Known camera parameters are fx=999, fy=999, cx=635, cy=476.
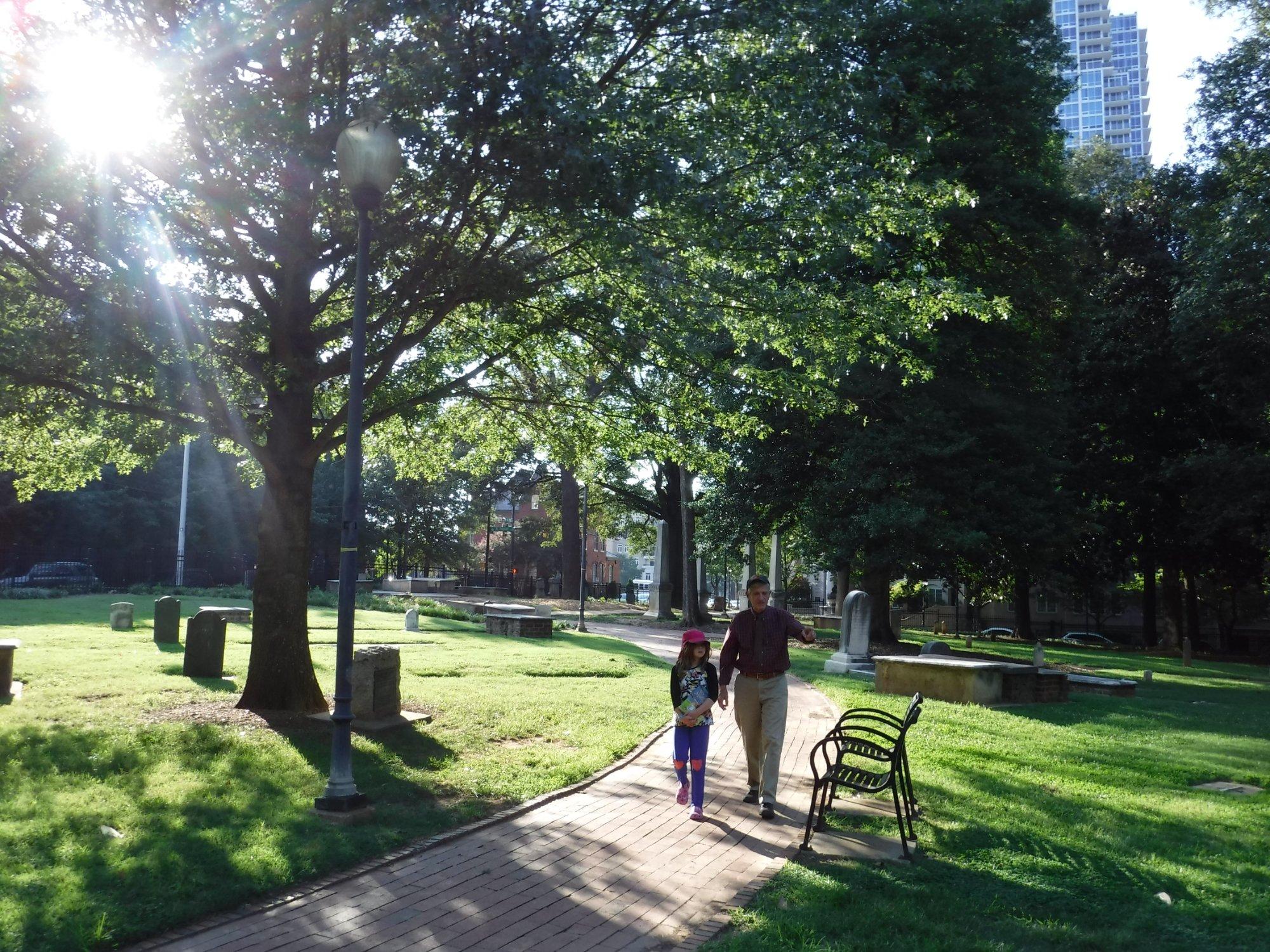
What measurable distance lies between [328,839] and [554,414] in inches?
329

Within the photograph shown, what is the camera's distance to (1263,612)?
52406 millimetres

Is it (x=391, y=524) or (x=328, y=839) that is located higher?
(x=391, y=524)

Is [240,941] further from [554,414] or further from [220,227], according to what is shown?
[554,414]

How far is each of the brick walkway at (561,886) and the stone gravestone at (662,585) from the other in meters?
30.2

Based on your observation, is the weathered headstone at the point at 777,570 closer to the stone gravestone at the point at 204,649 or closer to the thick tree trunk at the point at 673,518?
the thick tree trunk at the point at 673,518

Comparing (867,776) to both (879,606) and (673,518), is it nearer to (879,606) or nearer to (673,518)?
(879,606)

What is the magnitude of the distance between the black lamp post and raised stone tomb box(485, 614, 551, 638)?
56.9 ft

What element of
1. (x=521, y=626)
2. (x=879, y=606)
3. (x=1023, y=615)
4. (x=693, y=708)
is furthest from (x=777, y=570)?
(x=1023, y=615)

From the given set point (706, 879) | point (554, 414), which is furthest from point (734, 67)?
point (706, 879)

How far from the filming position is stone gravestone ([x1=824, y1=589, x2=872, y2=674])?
19.4m

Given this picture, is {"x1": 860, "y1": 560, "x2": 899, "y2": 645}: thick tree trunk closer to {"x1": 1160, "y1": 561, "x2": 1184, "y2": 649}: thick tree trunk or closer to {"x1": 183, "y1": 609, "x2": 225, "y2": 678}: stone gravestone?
{"x1": 1160, "y1": 561, "x2": 1184, "y2": 649}: thick tree trunk

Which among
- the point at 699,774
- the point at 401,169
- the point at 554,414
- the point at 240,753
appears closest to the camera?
the point at 699,774

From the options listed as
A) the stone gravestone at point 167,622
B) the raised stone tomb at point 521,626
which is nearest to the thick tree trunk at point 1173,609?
the raised stone tomb at point 521,626

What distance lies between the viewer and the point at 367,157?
7.32 metres
